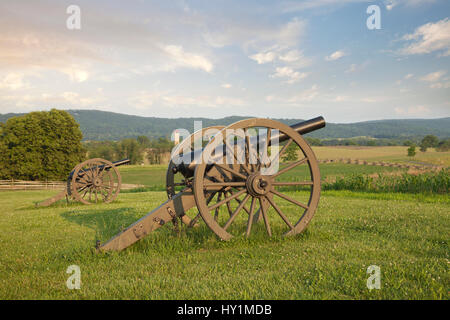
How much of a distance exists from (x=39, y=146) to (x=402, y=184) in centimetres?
3603

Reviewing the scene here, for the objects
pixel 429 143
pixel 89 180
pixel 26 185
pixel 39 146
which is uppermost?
pixel 429 143

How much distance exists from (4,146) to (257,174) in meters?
37.9

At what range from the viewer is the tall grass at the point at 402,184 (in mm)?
11977

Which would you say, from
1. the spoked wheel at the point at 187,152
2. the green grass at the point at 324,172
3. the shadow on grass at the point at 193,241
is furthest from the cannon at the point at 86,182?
the green grass at the point at 324,172

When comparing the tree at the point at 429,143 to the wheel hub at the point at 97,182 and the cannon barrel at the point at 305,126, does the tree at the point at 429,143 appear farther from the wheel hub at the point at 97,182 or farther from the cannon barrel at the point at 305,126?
the cannon barrel at the point at 305,126

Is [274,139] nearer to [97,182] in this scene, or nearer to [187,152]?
[187,152]

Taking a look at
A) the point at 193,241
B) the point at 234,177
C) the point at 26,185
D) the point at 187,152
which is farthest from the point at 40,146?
the point at 234,177

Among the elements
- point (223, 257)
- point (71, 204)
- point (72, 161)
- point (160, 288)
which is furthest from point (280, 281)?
point (72, 161)

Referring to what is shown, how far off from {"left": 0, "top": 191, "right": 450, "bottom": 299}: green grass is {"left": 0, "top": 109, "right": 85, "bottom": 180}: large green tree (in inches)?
1212

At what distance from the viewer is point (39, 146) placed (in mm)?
32812

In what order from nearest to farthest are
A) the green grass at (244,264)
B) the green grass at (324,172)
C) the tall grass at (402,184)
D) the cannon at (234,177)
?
the green grass at (244,264), the cannon at (234,177), the tall grass at (402,184), the green grass at (324,172)

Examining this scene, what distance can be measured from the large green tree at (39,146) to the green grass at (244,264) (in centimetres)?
3079

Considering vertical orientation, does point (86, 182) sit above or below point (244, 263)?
above
